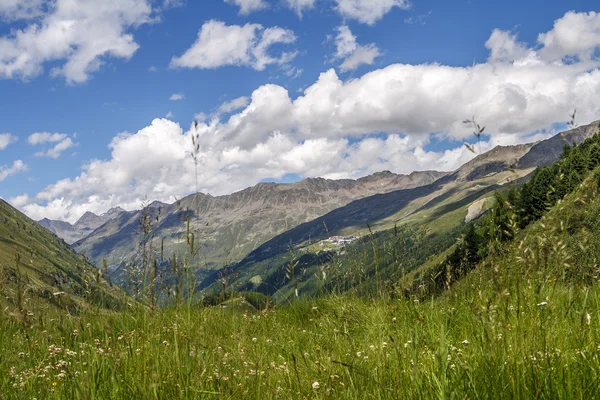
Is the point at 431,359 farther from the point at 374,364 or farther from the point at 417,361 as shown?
the point at 374,364

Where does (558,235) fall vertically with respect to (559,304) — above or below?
above

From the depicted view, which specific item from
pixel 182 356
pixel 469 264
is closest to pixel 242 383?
pixel 182 356

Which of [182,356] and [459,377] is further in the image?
[182,356]

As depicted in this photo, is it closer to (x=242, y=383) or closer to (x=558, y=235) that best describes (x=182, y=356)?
(x=242, y=383)

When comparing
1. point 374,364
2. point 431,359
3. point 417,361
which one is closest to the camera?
point 417,361

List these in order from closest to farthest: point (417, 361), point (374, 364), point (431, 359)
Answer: point (417, 361) < point (431, 359) < point (374, 364)

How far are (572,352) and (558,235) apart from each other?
3.45ft

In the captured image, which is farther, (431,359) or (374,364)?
(374,364)

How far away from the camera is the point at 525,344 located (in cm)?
329

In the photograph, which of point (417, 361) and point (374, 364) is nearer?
point (417, 361)

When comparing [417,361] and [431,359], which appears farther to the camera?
[431,359]

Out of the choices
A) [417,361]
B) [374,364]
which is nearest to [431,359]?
[417,361]

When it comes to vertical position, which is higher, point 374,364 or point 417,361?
point 417,361

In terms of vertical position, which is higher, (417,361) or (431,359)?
(417,361)
